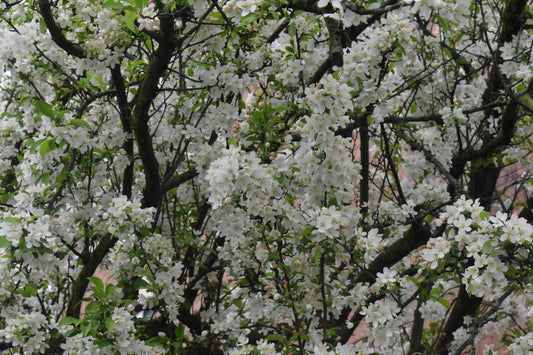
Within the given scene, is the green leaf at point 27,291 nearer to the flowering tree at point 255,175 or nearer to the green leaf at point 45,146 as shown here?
the flowering tree at point 255,175

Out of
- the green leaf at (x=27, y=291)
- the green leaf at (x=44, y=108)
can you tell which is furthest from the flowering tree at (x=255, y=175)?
the green leaf at (x=27, y=291)

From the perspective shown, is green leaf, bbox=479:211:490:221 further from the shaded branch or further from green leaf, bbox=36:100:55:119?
the shaded branch

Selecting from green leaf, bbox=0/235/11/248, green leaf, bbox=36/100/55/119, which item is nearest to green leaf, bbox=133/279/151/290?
green leaf, bbox=0/235/11/248

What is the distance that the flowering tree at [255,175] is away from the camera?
2.66 m

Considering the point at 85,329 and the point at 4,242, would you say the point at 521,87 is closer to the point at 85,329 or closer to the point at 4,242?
the point at 85,329

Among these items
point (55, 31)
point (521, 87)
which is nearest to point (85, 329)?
point (55, 31)

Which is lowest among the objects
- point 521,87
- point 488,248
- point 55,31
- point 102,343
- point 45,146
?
point 102,343

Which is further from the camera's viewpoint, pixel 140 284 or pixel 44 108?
pixel 140 284

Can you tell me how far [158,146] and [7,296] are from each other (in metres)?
1.43

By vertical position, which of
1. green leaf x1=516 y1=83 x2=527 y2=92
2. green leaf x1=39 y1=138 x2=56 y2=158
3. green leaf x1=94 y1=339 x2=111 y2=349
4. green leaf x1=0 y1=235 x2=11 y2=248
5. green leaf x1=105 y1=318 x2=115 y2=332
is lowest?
green leaf x1=94 y1=339 x2=111 y2=349

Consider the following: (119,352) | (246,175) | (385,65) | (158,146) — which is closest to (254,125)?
(246,175)

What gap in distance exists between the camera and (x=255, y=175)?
2482mm

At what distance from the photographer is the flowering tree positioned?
2660 mm

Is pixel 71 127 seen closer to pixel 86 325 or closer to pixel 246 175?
pixel 86 325
